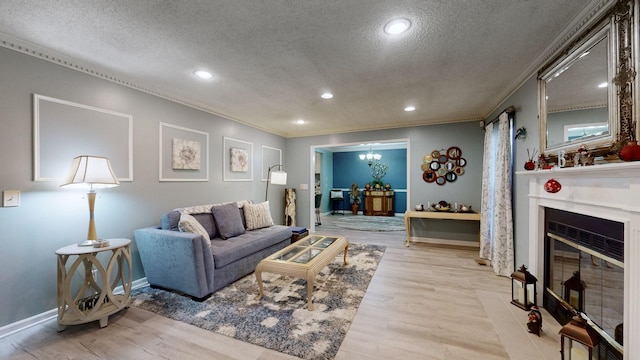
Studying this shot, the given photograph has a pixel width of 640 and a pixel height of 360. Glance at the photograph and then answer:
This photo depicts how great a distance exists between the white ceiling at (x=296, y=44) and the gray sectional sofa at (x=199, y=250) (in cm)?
172

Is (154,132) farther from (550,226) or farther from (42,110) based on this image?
(550,226)

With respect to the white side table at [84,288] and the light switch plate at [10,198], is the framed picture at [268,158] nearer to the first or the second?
the white side table at [84,288]

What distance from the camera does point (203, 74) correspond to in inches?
101

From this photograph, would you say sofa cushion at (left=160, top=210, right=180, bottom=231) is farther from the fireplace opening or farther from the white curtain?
the white curtain

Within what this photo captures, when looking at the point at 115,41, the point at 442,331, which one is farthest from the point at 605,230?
the point at 115,41

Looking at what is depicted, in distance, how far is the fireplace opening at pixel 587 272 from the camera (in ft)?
4.81

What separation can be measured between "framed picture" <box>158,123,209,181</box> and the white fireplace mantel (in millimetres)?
4143

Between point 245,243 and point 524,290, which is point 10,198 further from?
point 524,290

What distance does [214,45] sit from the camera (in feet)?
6.59

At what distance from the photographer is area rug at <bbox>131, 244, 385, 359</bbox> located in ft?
6.01

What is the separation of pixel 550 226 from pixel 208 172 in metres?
4.35

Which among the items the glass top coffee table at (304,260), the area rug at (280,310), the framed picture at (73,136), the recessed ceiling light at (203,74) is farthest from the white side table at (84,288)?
the recessed ceiling light at (203,74)

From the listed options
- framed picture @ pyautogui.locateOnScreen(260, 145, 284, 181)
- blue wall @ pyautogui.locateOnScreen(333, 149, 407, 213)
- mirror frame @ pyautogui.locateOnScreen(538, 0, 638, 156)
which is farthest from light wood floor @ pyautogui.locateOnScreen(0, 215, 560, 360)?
blue wall @ pyautogui.locateOnScreen(333, 149, 407, 213)

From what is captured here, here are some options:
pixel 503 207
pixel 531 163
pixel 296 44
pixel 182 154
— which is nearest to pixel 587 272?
pixel 531 163
